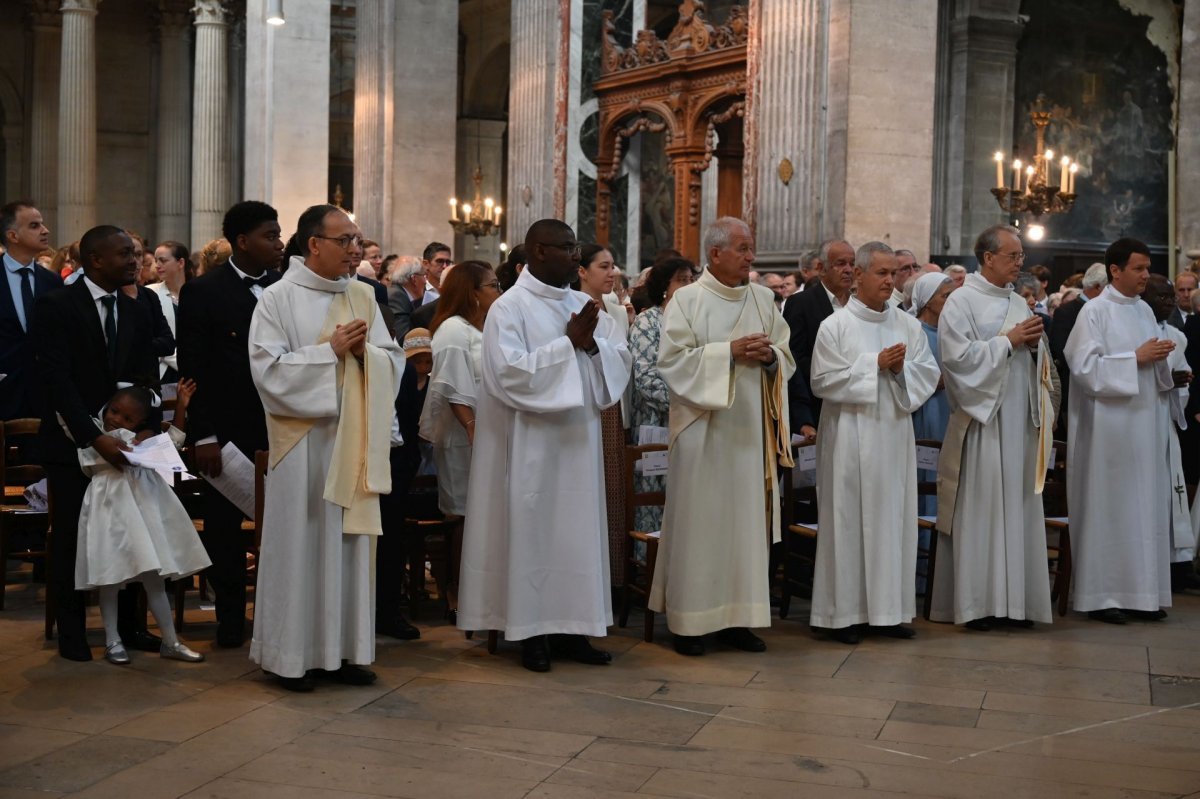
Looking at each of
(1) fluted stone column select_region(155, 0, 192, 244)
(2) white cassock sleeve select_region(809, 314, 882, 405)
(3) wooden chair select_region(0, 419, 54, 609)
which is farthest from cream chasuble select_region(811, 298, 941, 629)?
(1) fluted stone column select_region(155, 0, 192, 244)

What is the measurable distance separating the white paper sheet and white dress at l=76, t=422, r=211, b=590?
0.21 metres

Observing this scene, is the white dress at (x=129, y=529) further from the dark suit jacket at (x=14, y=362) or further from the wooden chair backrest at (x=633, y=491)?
the wooden chair backrest at (x=633, y=491)

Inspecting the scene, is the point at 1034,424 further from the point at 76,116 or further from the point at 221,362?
the point at 76,116

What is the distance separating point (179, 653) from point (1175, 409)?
526 cm

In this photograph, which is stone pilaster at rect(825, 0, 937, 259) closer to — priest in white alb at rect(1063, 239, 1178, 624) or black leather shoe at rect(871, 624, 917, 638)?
priest in white alb at rect(1063, 239, 1178, 624)

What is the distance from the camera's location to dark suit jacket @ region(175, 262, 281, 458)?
626cm

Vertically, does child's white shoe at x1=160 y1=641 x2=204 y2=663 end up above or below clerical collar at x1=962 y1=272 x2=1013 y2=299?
below

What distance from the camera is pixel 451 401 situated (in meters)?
6.86

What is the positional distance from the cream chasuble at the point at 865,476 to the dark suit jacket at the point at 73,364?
10.2 feet

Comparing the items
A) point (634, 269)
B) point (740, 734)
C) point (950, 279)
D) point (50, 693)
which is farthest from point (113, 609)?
point (634, 269)

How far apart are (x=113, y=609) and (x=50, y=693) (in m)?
0.53

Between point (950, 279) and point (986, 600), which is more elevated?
point (950, 279)

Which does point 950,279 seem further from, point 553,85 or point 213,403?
point 553,85

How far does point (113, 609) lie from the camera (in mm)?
6078
